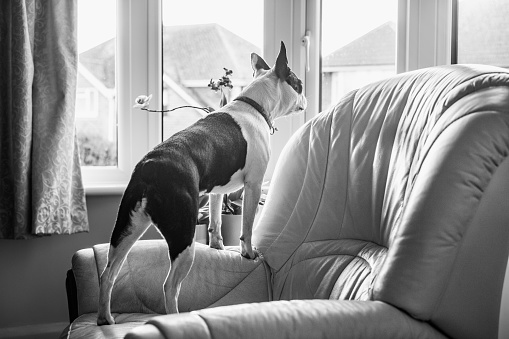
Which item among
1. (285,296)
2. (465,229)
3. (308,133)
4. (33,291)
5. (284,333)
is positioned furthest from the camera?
(33,291)

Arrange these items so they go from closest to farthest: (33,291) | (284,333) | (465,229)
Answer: (284,333)
(465,229)
(33,291)

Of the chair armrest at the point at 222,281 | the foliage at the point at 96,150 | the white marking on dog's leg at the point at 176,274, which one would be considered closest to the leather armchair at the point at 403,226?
the chair armrest at the point at 222,281

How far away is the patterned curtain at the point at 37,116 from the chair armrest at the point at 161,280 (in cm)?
60

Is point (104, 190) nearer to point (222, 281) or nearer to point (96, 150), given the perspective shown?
point (96, 150)

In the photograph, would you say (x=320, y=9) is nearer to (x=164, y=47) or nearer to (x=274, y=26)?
(x=274, y=26)

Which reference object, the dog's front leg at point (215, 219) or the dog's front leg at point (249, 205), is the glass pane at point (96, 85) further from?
the dog's front leg at point (249, 205)

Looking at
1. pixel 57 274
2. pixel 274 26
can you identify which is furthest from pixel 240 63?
pixel 57 274

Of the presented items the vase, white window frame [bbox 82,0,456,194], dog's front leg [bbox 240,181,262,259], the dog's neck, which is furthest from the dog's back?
white window frame [bbox 82,0,456,194]

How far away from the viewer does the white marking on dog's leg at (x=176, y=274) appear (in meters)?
1.51

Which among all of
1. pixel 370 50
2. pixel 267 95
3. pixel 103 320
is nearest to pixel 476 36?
pixel 370 50

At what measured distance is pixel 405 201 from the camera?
140 centimetres

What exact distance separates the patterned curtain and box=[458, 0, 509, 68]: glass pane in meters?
A: 1.50

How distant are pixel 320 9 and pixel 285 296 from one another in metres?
1.48

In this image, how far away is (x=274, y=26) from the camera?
287 cm
